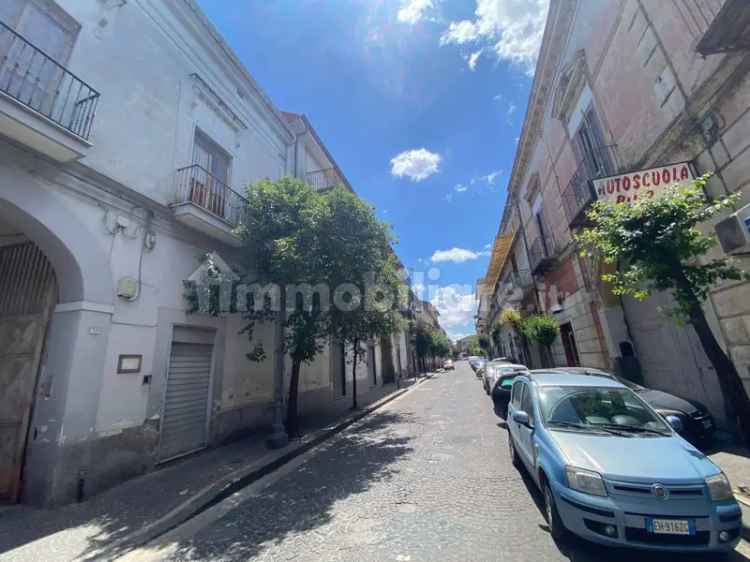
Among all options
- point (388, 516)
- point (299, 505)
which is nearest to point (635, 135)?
point (388, 516)

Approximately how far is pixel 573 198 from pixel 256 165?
10.1 metres

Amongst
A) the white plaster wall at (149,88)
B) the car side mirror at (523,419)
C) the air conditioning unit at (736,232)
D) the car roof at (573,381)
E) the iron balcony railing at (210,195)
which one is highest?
the white plaster wall at (149,88)

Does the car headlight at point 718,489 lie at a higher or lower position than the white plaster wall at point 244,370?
lower

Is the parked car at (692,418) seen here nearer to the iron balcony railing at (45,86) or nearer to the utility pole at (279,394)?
the utility pole at (279,394)

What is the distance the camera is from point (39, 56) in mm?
5207

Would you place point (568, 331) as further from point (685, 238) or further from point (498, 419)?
point (685, 238)

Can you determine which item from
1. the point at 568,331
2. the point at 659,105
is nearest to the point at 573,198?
the point at 659,105

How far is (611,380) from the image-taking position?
4.71 meters

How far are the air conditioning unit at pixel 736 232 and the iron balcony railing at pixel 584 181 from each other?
11.8ft

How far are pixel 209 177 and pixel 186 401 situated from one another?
542 centimetres

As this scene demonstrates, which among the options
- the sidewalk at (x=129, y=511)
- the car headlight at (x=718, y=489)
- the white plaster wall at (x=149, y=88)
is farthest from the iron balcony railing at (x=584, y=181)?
the white plaster wall at (x=149, y=88)

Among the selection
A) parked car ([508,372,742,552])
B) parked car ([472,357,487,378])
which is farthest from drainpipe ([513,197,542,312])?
parked car ([508,372,742,552])

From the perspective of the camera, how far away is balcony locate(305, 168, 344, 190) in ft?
43.6

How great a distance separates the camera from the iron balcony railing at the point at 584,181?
330 inches
